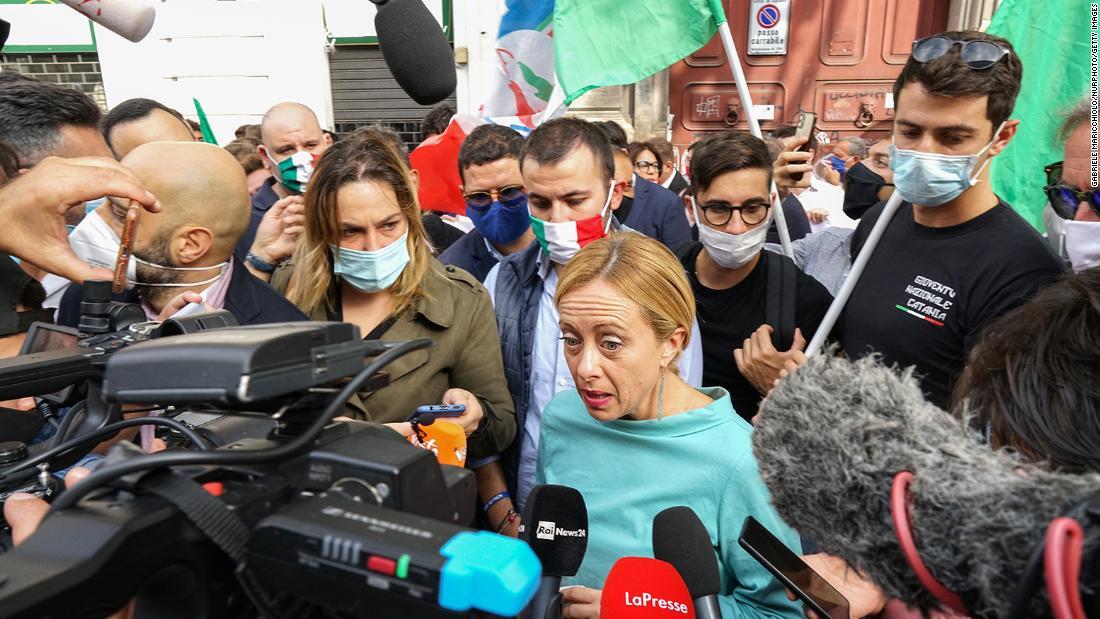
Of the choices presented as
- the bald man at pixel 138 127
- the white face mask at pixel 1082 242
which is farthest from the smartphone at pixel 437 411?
the bald man at pixel 138 127

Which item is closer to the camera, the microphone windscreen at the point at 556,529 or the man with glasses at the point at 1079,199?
the microphone windscreen at the point at 556,529

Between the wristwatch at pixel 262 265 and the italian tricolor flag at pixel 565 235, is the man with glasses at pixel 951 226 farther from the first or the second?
the wristwatch at pixel 262 265

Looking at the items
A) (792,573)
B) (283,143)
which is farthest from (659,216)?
(792,573)

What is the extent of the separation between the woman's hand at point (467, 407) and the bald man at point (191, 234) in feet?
1.69

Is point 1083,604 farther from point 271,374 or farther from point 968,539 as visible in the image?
point 271,374

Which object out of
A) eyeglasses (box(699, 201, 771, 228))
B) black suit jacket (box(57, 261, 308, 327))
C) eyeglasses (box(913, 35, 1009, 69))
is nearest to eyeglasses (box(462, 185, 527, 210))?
eyeglasses (box(699, 201, 771, 228))

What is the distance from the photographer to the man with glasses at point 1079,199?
1.90 meters

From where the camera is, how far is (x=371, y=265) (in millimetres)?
2199

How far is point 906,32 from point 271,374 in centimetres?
957

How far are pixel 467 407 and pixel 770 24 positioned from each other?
8274 mm

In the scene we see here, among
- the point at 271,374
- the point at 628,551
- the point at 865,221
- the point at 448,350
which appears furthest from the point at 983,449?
the point at 865,221

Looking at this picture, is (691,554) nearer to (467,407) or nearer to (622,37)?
(467,407)

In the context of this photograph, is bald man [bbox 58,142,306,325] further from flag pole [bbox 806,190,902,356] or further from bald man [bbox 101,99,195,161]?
bald man [bbox 101,99,195,161]

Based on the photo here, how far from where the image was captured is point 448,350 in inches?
87.4
